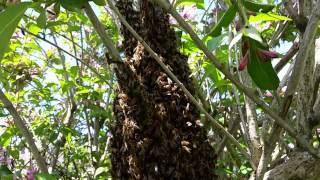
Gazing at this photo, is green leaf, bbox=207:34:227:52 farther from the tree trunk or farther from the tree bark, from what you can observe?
the tree bark

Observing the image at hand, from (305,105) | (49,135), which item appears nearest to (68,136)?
(49,135)

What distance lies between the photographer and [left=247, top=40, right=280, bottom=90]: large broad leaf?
3.22ft

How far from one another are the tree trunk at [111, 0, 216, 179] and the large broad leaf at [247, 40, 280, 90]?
317mm

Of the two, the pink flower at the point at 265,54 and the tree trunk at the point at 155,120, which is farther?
the tree trunk at the point at 155,120

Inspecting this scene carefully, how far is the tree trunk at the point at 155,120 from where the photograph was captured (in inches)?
49.6

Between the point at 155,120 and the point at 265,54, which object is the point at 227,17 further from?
the point at 155,120

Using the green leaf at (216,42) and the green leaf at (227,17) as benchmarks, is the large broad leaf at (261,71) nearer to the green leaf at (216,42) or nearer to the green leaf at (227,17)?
the green leaf at (227,17)

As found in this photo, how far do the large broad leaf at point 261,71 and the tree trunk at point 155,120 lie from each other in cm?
32

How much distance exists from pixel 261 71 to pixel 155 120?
0.37 meters

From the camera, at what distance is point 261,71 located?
40.1 inches

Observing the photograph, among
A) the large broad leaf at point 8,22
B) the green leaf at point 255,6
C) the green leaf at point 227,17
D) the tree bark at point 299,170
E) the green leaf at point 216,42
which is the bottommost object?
the tree bark at point 299,170

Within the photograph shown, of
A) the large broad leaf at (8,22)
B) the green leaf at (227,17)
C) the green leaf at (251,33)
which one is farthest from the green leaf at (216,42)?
the large broad leaf at (8,22)

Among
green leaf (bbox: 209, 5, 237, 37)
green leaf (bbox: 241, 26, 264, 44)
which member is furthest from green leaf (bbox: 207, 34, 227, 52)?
green leaf (bbox: 241, 26, 264, 44)

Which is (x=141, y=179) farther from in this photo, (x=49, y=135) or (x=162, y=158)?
(x=49, y=135)
